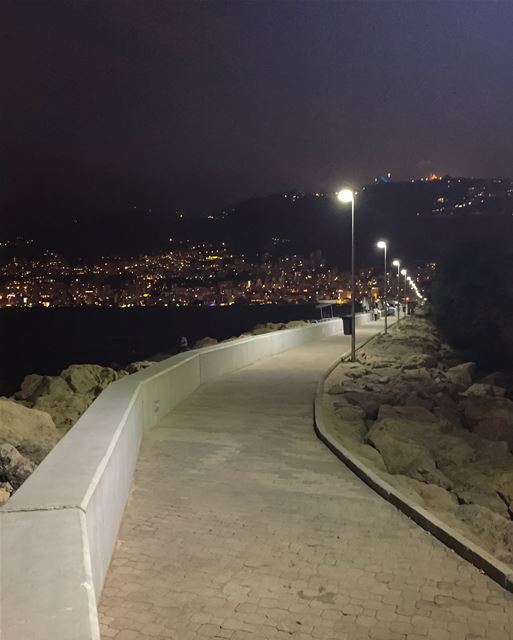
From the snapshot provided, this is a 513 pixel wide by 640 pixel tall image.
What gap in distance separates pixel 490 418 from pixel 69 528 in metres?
11.3

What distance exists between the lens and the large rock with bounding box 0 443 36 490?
7156 millimetres

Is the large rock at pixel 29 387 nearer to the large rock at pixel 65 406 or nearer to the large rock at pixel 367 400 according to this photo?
the large rock at pixel 65 406

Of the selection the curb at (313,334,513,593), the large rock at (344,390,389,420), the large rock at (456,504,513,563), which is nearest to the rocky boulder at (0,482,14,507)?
the curb at (313,334,513,593)

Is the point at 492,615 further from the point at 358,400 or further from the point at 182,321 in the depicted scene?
the point at 182,321

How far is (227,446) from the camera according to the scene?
9.05 meters

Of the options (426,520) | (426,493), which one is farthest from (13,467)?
(426,493)

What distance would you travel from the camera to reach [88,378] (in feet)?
57.2

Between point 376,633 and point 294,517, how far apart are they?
7.20ft

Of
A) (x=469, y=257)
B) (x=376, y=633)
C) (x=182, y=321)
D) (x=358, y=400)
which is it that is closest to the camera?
(x=376, y=633)

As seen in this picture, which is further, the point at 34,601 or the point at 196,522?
the point at 196,522

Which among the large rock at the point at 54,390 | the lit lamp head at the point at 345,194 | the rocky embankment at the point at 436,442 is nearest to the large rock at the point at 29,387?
the large rock at the point at 54,390

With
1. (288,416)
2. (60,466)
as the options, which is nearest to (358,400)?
(288,416)

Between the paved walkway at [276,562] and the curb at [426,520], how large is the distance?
96 mm

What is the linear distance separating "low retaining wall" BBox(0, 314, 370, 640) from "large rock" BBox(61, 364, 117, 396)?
328 inches
